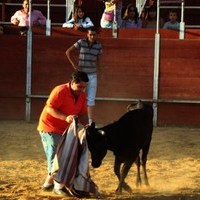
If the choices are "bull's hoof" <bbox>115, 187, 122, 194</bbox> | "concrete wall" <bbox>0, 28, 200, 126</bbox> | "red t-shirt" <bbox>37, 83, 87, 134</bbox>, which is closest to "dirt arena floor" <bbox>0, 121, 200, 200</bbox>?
"bull's hoof" <bbox>115, 187, 122, 194</bbox>

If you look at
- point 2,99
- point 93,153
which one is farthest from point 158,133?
point 93,153

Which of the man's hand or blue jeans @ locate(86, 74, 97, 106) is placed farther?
blue jeans @ locate(86, 74, 97, 106)

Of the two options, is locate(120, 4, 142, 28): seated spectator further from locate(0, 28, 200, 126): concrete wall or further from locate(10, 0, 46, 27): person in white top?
locate(10, 0, 46, 27): person in white top

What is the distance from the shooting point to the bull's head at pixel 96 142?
5648 millimetres

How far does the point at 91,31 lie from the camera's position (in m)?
9.40

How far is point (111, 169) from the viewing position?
23.6 feet

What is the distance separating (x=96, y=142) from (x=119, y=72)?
5.42 m

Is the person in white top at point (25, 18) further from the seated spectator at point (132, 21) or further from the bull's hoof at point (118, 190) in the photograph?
the bull's hoof at point (118, 190)

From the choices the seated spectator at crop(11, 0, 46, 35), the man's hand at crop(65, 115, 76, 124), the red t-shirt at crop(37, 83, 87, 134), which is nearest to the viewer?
the man's hand at crop(65, 115, 76, 124)

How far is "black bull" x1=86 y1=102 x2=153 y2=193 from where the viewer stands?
18.8 feet

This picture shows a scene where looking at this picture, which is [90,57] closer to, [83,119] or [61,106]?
[83,119]

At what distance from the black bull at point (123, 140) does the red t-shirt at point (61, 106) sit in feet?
0.82

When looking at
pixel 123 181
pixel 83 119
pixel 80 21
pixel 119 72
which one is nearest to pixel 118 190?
pixel 123 181

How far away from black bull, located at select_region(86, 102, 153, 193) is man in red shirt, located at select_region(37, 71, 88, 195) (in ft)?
0.77
